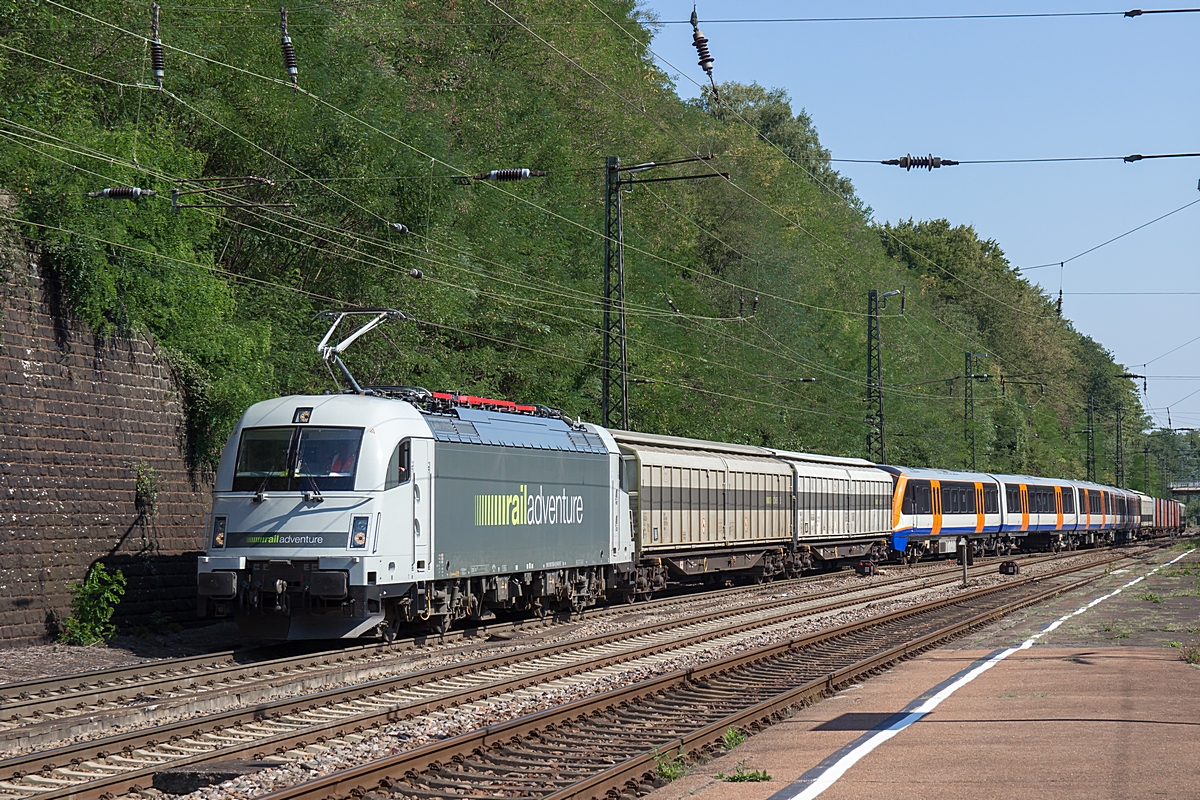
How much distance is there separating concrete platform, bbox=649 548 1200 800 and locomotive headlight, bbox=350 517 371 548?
22.5ft

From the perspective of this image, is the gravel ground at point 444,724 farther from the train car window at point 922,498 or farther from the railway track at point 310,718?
the train car window at point 922,498

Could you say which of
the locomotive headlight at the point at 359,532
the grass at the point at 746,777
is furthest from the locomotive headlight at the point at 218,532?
the grass at the point at 746,777

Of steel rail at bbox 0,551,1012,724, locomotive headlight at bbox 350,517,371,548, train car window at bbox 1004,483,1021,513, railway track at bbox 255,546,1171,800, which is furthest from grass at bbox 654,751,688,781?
train car window at bbox 1004,483,1021,513

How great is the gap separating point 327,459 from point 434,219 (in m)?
16.1

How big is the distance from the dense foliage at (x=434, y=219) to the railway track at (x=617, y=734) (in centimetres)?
1127

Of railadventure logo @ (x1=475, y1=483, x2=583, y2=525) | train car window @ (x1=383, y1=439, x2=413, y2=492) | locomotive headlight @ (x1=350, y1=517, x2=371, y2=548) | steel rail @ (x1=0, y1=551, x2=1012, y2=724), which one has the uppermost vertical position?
train car window @ (x1=383, y1=439, x2=413, y2=492)

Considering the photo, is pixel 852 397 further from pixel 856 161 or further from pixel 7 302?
pixel 7 302

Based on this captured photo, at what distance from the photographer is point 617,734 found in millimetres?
12266

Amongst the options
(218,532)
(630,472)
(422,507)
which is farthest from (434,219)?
(218,532)

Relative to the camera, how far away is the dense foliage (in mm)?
22719

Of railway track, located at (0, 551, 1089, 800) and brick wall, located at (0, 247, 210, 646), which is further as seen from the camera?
brick wall, located at (0, 247, 210, 646)

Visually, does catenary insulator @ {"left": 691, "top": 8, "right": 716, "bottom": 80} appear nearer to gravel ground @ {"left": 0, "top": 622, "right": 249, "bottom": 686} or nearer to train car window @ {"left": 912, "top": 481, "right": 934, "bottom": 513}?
gravel ground @ {"left": 0, "top": 622, "right": 249, "bottom": 686}

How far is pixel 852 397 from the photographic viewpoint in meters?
66.4

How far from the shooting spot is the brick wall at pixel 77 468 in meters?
18.6
